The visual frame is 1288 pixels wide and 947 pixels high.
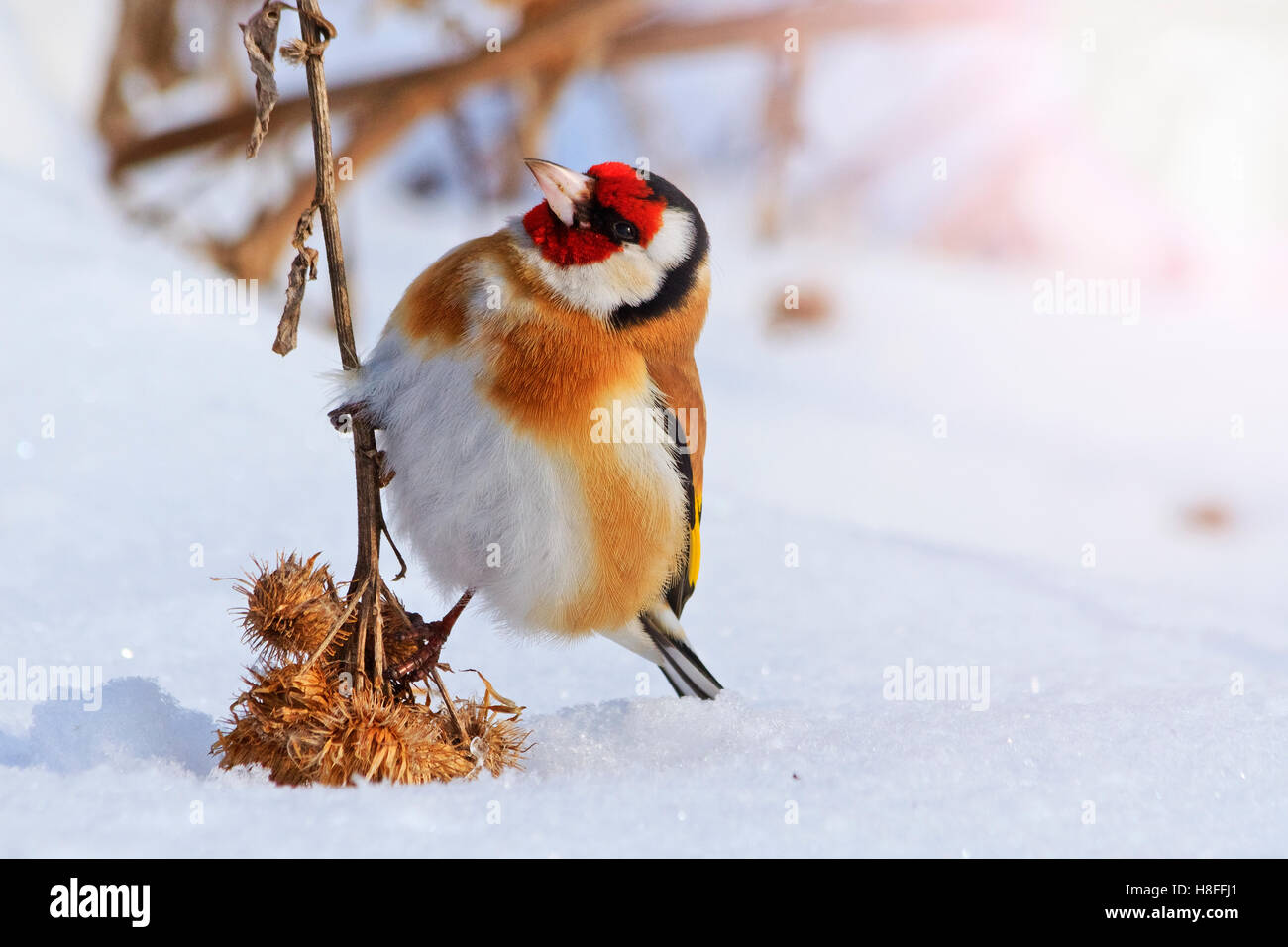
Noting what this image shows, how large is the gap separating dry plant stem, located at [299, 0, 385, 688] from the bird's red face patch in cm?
25

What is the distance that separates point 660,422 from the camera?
57.9 inches

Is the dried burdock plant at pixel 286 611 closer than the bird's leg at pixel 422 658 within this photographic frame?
Yes

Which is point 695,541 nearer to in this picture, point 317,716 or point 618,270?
point 618,270

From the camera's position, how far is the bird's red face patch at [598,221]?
143 cm

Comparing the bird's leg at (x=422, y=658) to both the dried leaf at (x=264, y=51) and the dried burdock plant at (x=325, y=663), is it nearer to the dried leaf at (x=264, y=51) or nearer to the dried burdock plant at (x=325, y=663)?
the dried burdock plant at (x=325, y=663)

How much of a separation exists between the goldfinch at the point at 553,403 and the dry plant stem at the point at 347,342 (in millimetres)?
49

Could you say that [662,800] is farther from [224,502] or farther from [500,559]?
[224,502]

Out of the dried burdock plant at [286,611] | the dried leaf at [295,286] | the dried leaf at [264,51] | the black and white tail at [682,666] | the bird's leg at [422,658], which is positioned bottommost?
the black and white tail at [682,666]

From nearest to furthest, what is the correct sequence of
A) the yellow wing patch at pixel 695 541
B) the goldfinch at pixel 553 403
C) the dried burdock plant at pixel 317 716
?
the dried burdock plant at pixel 317 716 < the goldfinch at pixel 553 403 < the yellow wing patch at pixel 695 541

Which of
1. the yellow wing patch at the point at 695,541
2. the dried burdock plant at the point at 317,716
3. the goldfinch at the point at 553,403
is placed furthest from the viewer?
the yellow wing patch at the point at 695,541

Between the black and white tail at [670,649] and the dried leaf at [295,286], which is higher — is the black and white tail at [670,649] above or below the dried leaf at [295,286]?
below

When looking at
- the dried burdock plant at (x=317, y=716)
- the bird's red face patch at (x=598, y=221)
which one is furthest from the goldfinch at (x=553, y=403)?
the dried burdock plant at (x=317, y=716)
